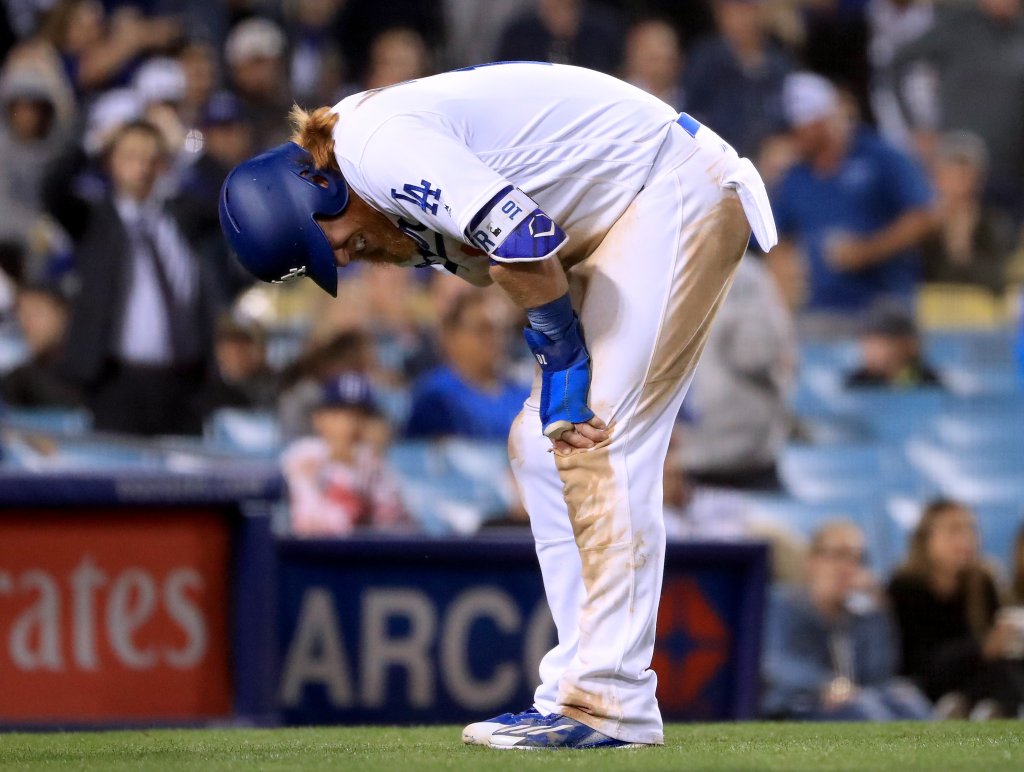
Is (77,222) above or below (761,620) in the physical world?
above

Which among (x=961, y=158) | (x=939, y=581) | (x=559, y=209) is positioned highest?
(x=961, y=158)

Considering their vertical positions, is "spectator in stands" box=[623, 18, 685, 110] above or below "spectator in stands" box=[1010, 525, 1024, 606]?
above

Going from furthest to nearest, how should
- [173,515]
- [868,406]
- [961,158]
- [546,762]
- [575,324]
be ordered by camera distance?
[961,158] < [868,406] < [173,515] < [575,324] < [546,762]

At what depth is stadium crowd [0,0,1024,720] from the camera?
24.0 ft

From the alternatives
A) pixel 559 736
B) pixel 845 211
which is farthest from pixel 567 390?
pixel 845 211

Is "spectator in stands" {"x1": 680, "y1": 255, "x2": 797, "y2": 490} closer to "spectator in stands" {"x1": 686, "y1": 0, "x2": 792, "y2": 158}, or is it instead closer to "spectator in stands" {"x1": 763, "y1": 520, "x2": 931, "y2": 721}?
"spectator in stands" {"x1": 763, "y1": 520, "x2": 931, "y2": 721}

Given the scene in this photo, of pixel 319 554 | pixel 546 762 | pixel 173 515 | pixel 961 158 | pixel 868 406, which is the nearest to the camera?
pixel 546 762

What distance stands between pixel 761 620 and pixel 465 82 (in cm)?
296

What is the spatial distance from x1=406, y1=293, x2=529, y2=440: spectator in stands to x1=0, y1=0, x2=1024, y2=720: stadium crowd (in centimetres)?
1

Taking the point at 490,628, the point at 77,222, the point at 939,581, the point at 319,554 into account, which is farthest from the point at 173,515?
the point at 939,581

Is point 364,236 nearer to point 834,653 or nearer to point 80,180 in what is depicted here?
point 834,653

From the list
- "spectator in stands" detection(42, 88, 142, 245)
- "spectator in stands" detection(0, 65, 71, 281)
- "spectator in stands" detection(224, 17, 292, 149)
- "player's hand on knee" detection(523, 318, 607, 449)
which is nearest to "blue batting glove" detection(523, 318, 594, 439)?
"player's hand on knee" detection(523, 318, 607, 449)

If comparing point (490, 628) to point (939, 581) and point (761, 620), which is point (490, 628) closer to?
point (761, 620)

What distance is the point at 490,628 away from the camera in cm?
569
